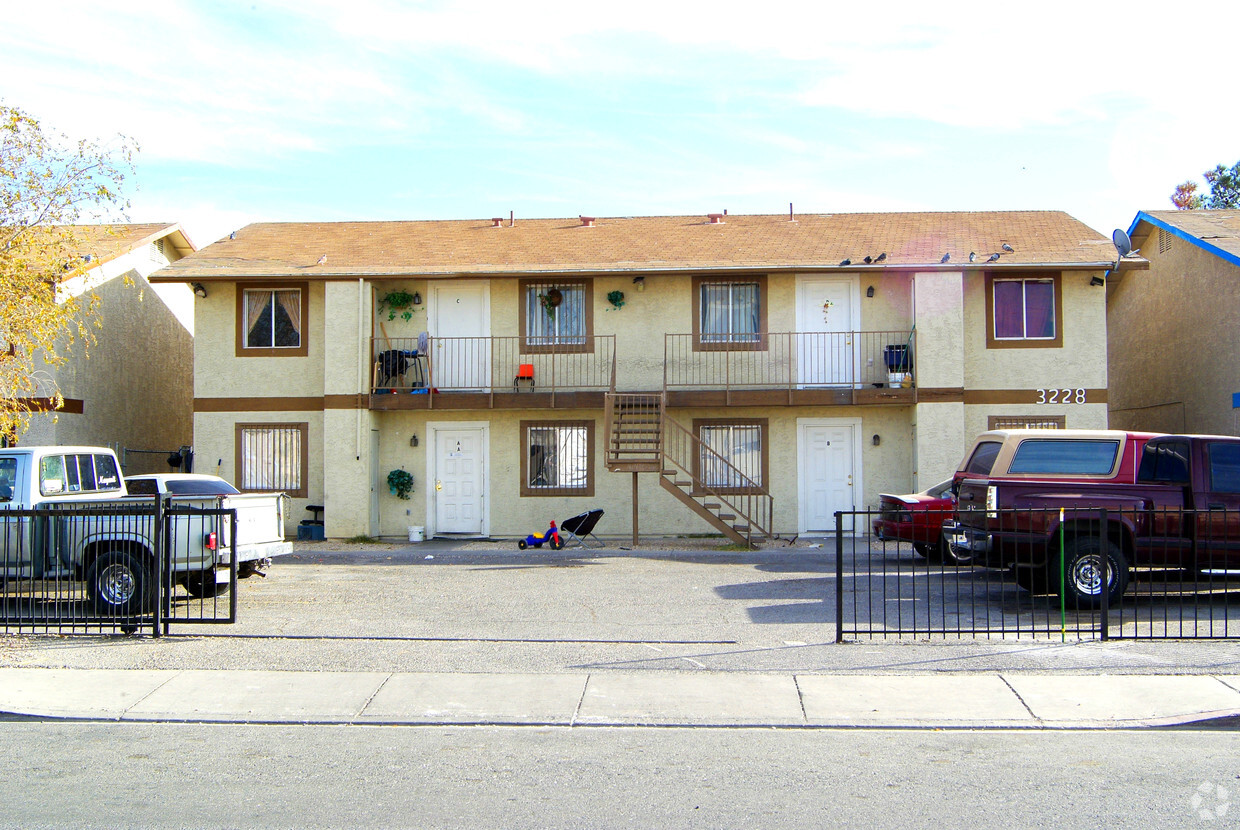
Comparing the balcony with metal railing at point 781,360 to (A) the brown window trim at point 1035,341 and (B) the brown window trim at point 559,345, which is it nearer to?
(B) the brown window trim at point 559,345

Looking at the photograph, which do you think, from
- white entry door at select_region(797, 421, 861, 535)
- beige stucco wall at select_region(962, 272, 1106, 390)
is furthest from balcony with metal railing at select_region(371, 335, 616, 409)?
beige stucco wall at select_region(962, 272, 1106, 390)

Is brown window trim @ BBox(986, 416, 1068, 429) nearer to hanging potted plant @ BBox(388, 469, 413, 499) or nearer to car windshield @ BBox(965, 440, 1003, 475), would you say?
car windshield @ BBox(965, 440, 1003, 475)

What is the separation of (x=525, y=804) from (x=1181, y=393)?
20918 mm

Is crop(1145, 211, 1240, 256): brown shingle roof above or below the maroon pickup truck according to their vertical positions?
above

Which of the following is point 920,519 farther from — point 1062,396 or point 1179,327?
point 1179,327

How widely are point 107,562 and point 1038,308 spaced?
1630 cm

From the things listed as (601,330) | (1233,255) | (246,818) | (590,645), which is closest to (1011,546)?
(590,645)

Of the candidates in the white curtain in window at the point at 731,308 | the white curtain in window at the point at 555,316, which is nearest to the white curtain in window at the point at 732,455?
the white curtain in window at the point at 731,308

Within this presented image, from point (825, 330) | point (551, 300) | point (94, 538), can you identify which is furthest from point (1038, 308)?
point (94, 538)

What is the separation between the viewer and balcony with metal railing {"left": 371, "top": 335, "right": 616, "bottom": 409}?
1950cm

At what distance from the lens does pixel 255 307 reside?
20.1 meters

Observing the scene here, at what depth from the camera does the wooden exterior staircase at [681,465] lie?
17562 mm

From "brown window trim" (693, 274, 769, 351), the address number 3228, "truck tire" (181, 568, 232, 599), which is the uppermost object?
"brown window trim" (693, 274, 769, 351)

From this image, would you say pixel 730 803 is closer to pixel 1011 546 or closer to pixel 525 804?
pixel 525 804
